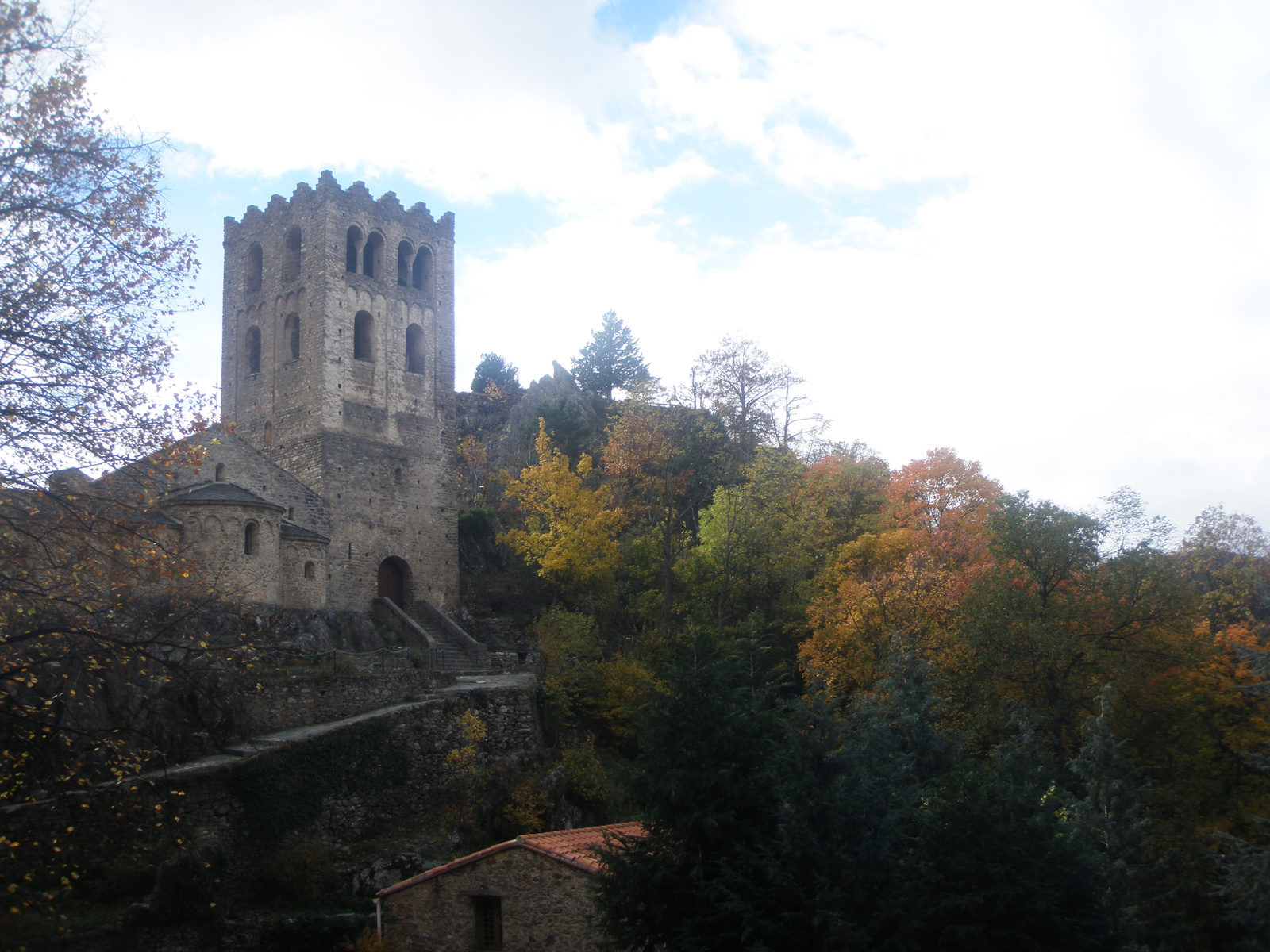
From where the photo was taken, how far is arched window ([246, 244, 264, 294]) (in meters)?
35.5

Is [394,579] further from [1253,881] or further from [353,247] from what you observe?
[1253,881]

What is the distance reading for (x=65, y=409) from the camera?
9.53 m

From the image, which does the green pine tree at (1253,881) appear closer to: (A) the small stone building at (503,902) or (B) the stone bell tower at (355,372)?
(A) the small stone building at (503,902)

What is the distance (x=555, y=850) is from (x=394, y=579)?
1895 centimetres

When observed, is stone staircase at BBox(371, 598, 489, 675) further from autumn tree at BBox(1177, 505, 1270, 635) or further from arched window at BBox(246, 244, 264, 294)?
autumn tree at BBox(1177, 505, 1270, 635)

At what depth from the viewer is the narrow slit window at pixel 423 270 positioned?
36406 mm

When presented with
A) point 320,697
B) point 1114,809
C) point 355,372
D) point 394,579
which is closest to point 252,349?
point 355,372

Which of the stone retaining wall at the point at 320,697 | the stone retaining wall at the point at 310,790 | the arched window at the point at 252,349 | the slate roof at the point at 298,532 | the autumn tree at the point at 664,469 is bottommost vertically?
the stone retaining wall at the point at 310,790

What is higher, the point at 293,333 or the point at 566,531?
the point at 293,333

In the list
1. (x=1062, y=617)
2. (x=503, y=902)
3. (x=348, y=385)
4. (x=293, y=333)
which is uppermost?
(x=293, y=333)

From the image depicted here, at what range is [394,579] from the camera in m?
34.1

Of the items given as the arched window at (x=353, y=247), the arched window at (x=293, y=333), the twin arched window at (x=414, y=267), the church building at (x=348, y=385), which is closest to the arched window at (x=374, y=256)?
the church building at (x=348, y=385)

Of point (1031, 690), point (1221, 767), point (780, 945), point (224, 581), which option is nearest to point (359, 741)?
point (224, 581)

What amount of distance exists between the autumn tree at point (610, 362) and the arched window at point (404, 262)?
789 inches
